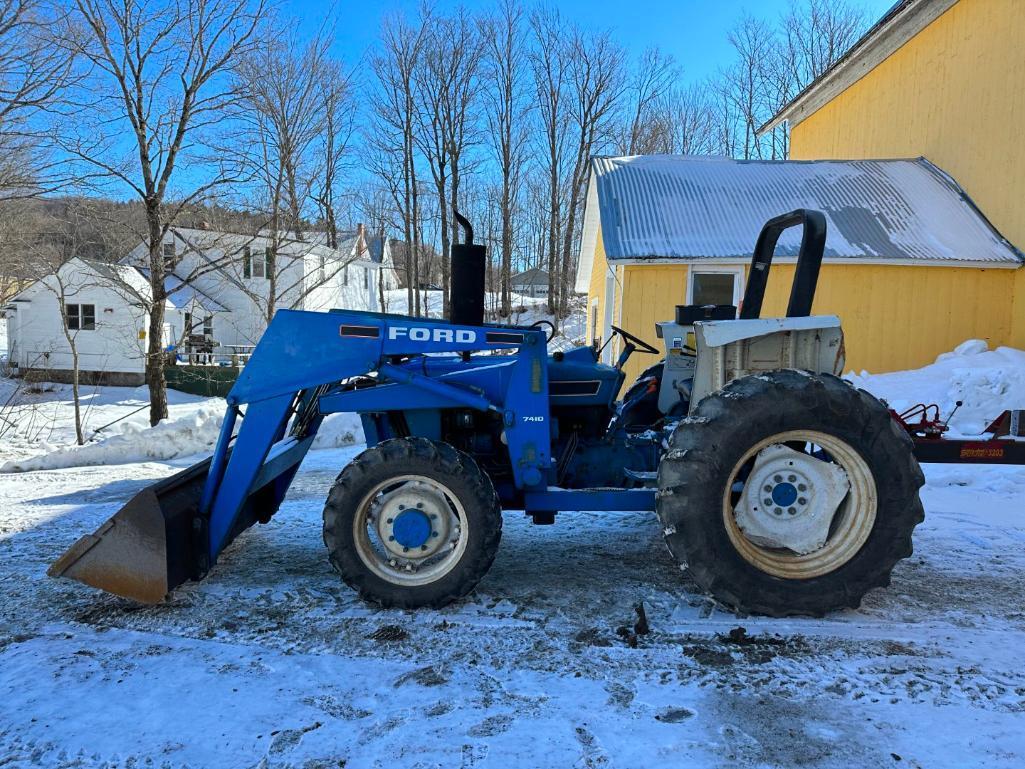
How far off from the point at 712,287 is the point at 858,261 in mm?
2351

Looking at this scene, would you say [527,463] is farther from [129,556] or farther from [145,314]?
[145,314]

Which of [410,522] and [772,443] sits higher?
[772,443]

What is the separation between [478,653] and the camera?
3.21 m

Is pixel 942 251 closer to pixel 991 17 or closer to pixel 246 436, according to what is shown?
pixel 991 17

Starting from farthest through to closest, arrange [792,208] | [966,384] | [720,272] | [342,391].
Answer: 1. [792,208]
2. [720,272]
3. [966,384]
4. [342,391]

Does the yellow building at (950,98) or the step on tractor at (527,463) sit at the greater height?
the yellow building at (950,98)

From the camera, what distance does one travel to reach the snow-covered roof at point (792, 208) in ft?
38.0

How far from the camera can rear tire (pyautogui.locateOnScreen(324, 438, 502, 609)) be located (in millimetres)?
3629

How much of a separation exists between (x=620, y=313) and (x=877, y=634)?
9.28 m

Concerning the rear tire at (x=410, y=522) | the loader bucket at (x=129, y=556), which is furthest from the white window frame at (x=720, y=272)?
the loader bucket at (x=129, y=556)

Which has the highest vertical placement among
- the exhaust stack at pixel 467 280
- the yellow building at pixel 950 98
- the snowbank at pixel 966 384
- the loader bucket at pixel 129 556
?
the yellow building at pixel 950 98

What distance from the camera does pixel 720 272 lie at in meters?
11.9

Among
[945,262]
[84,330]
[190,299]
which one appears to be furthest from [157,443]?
[190,299]

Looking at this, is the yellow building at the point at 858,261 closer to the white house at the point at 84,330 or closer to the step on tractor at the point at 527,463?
the step on tractor at the point at 527,463
